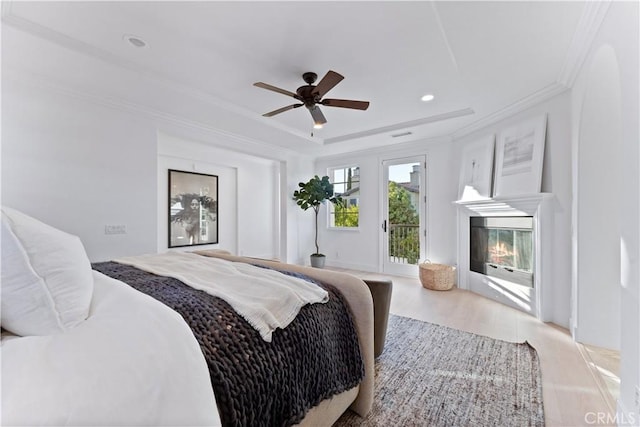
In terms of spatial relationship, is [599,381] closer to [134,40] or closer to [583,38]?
[583,38]

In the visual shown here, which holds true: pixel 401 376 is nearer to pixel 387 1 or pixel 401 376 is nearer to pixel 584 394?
pixel 584 394

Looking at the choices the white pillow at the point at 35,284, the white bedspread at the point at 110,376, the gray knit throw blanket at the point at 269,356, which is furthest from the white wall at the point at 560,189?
the white pillow at the point at 35,284

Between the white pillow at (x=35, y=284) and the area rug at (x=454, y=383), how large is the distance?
1375 millimetres

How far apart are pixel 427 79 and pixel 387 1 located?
116 centimetres

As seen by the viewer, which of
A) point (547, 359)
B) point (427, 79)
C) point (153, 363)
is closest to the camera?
point (153, 363)

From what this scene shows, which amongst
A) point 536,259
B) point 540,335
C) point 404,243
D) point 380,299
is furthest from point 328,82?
point 404,243

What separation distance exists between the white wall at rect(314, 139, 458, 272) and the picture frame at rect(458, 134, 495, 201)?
0.29m

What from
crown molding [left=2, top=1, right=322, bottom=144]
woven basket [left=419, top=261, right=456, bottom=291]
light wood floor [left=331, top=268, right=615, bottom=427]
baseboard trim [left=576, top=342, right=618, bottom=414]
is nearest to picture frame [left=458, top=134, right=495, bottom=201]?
woven basket [left=419, top=261, right=456, bottom=291]

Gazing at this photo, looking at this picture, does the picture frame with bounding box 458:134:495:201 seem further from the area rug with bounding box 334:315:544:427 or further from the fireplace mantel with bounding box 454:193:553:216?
the area rug with bounding box 334:315:544:427

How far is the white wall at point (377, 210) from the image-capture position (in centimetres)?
437

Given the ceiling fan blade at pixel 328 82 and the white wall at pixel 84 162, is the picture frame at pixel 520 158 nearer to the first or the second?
the ceiling fan blade at pixel 328 82

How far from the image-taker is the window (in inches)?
218

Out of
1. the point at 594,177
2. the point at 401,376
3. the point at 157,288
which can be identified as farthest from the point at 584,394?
the point at 157,288

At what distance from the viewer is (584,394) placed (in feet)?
5.58
